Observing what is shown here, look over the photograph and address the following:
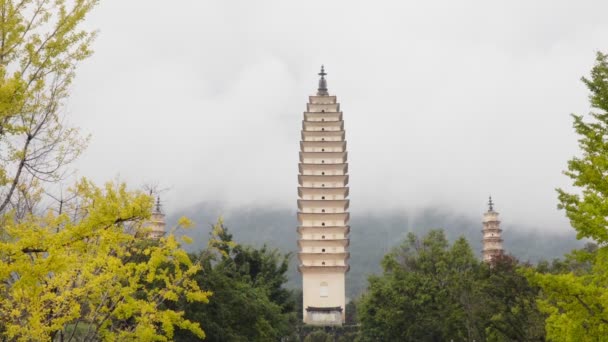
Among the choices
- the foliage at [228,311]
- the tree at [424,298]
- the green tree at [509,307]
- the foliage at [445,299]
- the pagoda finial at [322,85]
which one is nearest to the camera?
the foliage at [228,311]

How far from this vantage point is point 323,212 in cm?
5672

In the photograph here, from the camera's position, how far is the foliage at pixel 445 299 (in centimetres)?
2550

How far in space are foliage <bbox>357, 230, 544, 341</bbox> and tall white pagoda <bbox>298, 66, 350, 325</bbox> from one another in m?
9.86

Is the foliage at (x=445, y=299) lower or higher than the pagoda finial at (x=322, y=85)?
lower

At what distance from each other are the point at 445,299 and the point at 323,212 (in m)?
A: 21.9

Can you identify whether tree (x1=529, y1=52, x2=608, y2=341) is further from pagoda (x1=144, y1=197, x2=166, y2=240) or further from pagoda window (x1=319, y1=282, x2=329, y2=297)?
pagoda window (x1=319, y1=282, x2=329, y2=297)

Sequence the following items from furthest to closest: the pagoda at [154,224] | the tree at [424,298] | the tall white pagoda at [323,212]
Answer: the tall white pagoda at [323,212], the tree at [424,298], the pagoda at [154,224]

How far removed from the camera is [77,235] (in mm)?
6465

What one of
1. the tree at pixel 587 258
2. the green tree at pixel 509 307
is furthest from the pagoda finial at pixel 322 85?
the tree at pixel 587 258

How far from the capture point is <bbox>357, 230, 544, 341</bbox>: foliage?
2550 cm

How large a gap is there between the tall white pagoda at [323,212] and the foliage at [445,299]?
9.86m

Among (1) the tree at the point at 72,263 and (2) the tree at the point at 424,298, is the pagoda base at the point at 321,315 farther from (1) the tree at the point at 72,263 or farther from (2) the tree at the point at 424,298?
(1) the tree at the point at 72,263

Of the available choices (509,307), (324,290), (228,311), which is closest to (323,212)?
(324,290)

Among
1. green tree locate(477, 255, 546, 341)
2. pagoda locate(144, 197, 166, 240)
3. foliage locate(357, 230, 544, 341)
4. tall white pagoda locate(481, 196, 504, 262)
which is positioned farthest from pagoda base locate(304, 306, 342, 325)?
Result: green tree locate(477, 255, 546, 341)
